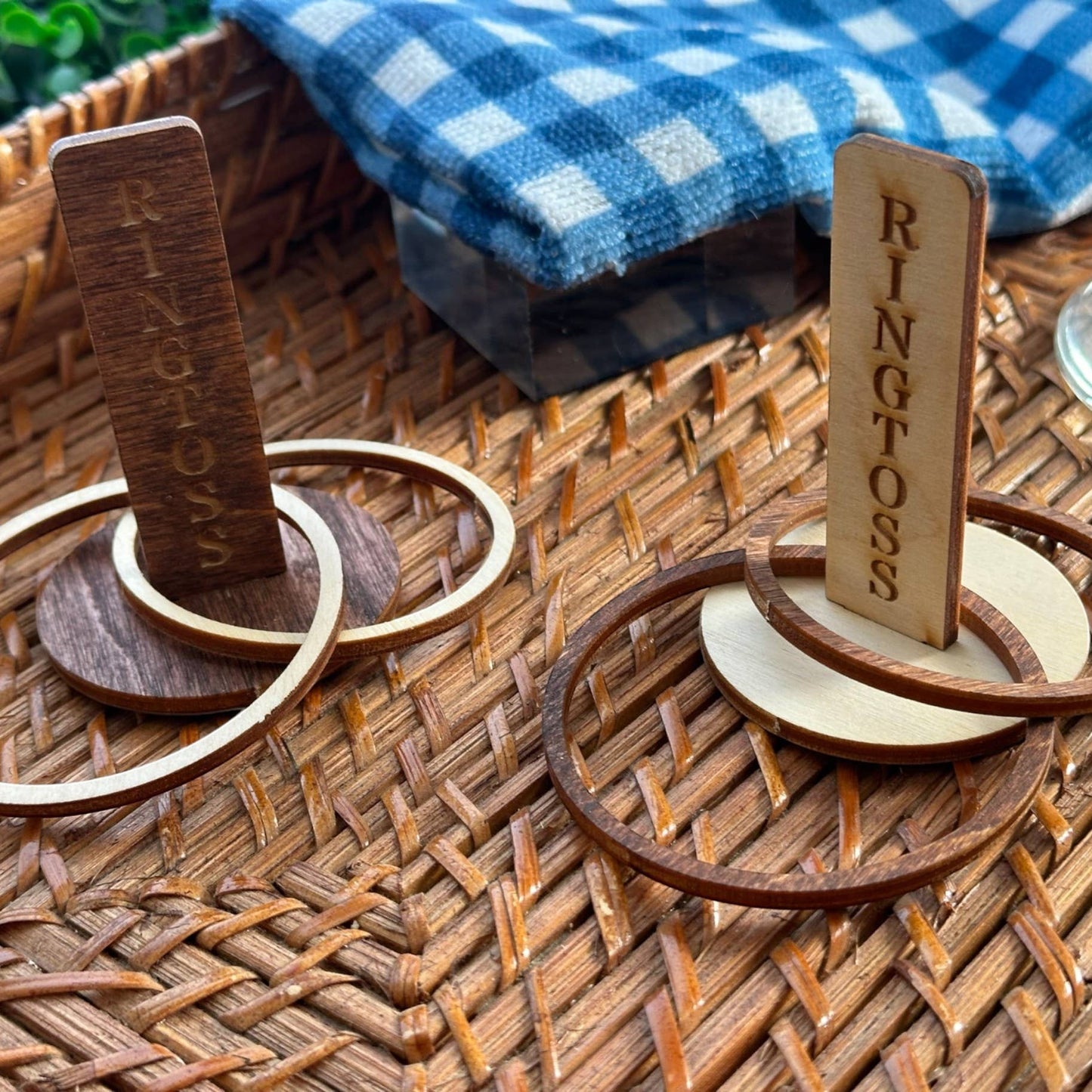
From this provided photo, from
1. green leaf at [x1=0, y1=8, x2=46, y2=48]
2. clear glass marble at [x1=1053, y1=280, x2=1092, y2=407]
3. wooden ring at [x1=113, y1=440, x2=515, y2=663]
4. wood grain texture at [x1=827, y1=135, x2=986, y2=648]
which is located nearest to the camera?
wood grain texture at [x1=827, y1=135, x2=986, y2=648]

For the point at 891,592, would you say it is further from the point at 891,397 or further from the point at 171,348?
the point at 171,348

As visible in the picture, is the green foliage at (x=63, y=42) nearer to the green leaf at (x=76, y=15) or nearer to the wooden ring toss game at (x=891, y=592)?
the green leaf at (x=76, y=15)

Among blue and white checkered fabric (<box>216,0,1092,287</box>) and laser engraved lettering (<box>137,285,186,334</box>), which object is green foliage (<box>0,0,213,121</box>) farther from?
laser engraved lettering (<box>137,285,186,334</box>)

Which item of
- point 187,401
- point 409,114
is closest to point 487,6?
point 409,114

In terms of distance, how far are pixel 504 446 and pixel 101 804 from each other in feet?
0.85

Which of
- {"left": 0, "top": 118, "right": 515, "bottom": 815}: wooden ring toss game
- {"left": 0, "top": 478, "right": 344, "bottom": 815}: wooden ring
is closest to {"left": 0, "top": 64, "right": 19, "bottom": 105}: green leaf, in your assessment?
{"left": 0, "top": 118, "right": 515, "bottom": 815}: wooden ring toss game

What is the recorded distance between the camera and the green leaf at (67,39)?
0.84 metres

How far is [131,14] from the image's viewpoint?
0.91 metres

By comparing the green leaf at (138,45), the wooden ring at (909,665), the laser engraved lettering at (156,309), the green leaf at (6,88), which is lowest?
the green leaf at (6,88)

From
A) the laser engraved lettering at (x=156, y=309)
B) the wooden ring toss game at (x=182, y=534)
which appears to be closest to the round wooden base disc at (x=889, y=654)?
the wooden ring toss game at (x=182, y=534)

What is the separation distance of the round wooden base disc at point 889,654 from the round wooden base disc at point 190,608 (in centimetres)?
14

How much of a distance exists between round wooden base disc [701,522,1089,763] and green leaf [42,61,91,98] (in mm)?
568

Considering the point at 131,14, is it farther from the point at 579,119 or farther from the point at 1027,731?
the point at 1027,731

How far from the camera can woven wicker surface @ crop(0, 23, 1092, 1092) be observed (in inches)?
15.4
